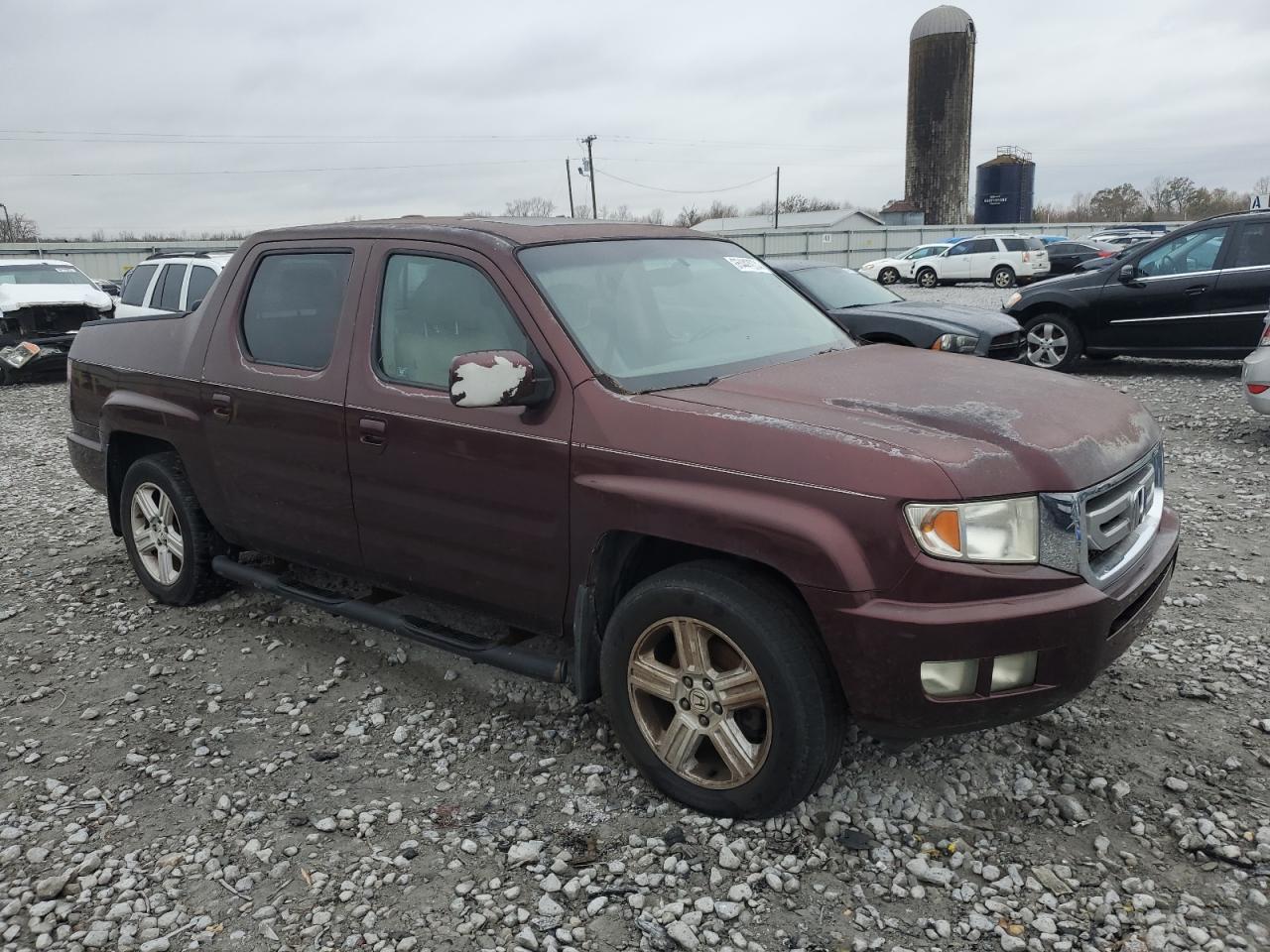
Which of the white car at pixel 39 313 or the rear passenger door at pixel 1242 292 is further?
the white car at pixel 39 313

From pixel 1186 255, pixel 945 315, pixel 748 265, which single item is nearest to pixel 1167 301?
pixel 1186 255

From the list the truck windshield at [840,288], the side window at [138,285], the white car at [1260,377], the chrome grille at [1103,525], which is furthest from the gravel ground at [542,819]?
the side window at [138,285]

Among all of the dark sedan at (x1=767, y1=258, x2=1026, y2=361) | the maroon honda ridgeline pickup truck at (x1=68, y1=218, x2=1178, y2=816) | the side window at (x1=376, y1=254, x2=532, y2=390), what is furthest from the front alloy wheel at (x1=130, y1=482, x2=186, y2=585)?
the dark sedan at (x1=767, y1=258, x2=1026, y2=361)

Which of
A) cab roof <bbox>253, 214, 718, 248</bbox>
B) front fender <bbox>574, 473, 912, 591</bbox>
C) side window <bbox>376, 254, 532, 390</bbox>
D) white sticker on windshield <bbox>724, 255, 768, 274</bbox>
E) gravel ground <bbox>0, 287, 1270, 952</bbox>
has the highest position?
cab roof <bbox>253, 214, 718, 248</bbox>

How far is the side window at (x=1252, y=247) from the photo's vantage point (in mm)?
9914

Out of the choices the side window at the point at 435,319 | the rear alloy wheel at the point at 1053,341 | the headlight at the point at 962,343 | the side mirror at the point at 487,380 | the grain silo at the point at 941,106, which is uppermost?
the grain silo at the point at 941,106

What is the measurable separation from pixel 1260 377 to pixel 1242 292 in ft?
10.5

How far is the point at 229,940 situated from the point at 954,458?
2343mm

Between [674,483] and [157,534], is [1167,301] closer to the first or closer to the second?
[674,483]

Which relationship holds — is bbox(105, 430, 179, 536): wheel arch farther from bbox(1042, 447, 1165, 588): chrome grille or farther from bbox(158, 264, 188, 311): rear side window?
bbox(158, 264, 188, 311): rear side window

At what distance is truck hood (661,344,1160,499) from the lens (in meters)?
2.68

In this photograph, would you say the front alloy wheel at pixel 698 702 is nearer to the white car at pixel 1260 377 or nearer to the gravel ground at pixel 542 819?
the gravel ground at pixel 542 819

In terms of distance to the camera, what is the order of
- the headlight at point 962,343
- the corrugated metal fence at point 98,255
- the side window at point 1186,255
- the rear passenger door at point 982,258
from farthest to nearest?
the corrugated metal fence at point 98,255 → the rear passenger door at point 982,258 → the side window at point 1186,255 → the headlight at point 962,343

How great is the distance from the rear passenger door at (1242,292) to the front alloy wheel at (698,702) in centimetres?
922
